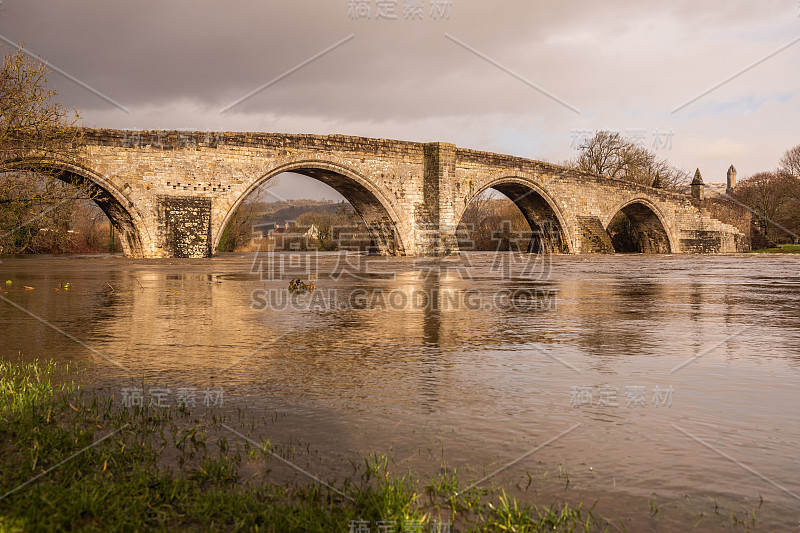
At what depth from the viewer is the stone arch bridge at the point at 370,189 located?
21.8 meters

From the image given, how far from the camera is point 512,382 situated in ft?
13.1

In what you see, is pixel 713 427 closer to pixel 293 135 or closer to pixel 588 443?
pixel 588 443

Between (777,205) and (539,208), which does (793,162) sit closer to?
(777,205)

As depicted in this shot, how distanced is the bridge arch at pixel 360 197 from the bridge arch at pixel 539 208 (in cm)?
475

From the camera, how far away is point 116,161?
21.2 metres

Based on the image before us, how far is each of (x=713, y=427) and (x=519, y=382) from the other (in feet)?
3.95

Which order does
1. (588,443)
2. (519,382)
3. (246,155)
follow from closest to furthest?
1. (588,443)
2. (519,382)
3. (246,155)

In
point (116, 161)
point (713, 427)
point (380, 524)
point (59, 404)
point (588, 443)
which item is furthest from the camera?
point (116, 161)

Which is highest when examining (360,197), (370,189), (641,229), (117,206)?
(370,189)

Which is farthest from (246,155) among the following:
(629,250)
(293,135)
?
(629,250)

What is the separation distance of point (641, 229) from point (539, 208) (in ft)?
38.8

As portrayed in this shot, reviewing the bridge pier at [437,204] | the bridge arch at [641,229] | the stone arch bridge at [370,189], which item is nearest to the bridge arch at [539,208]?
the stone arch bridge at [370,189]

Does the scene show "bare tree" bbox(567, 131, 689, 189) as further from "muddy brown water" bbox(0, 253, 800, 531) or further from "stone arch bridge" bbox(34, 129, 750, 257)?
"muddy brown water" bbox(0, 253, 800, 531)

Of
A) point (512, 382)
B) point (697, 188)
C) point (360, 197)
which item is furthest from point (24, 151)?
point (697, 188)
